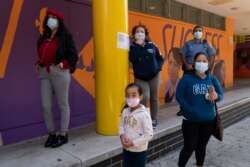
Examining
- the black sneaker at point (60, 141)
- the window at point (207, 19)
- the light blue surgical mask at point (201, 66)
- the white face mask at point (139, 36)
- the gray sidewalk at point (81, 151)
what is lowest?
the gray sidewalk at point (81, 151)

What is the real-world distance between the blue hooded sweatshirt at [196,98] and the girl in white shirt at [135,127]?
642 mm

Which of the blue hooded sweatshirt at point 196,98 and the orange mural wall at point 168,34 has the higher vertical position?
the orange mural wall at point 168,34

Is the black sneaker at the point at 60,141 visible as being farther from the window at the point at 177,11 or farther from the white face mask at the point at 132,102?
the window at the point at 177,11

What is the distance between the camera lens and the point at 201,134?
2.81m

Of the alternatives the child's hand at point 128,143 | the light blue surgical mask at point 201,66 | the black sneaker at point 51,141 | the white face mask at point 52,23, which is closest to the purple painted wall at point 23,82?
the black sneaker at point 51,141

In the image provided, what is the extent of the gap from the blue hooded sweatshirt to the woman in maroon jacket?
4.08 feet

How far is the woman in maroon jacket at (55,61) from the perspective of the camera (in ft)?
9.60

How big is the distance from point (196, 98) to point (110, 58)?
126 centimetres

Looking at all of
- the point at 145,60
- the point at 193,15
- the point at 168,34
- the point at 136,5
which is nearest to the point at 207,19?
the point at 193,15

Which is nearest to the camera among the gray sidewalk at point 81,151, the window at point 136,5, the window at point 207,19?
the gray sidewalk at point 81,151

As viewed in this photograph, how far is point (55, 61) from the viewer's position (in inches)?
116

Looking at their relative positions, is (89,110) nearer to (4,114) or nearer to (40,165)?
(4,114)

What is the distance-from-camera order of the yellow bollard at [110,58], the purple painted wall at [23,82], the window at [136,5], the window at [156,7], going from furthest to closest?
the window at [156,7], the window at [136,5], the yellow bollard at [110,58], the purple painted wall at [23,82]

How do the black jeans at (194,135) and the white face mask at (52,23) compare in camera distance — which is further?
the white face mask at (52,23)
